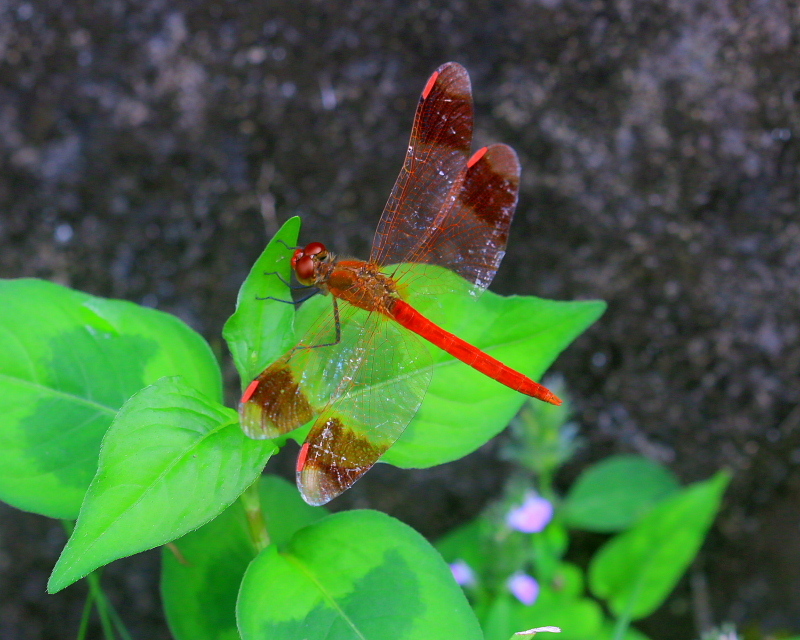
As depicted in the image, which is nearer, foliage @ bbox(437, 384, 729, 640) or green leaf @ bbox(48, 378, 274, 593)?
green leaf @ bbox(48, 378, 274, 593)

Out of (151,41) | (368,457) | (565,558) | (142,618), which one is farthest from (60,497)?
(565,558)

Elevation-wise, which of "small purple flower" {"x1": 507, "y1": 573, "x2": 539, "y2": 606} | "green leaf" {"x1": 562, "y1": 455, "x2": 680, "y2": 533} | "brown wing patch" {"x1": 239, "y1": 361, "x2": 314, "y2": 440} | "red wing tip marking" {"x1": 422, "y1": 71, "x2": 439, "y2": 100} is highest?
"red wing tip marking" {"x1": 422, "y1": 71, "x2": 439, "y2": 100}

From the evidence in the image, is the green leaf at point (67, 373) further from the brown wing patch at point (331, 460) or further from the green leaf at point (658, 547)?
the green leaf at point (658, 547)

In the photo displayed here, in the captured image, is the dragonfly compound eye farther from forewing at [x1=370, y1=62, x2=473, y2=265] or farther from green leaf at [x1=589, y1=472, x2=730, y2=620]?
green leaf at [x1=589, y1=472, x2=730, y2=620]

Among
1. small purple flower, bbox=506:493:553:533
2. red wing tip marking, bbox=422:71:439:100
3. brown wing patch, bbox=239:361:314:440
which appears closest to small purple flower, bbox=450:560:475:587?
small purple flower, bbox=506:493:553:533

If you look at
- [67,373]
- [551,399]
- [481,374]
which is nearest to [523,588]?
[551,399]

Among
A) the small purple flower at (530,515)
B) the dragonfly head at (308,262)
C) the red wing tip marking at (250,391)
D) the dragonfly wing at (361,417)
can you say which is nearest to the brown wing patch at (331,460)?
the dragonfly wing at (361,417)
